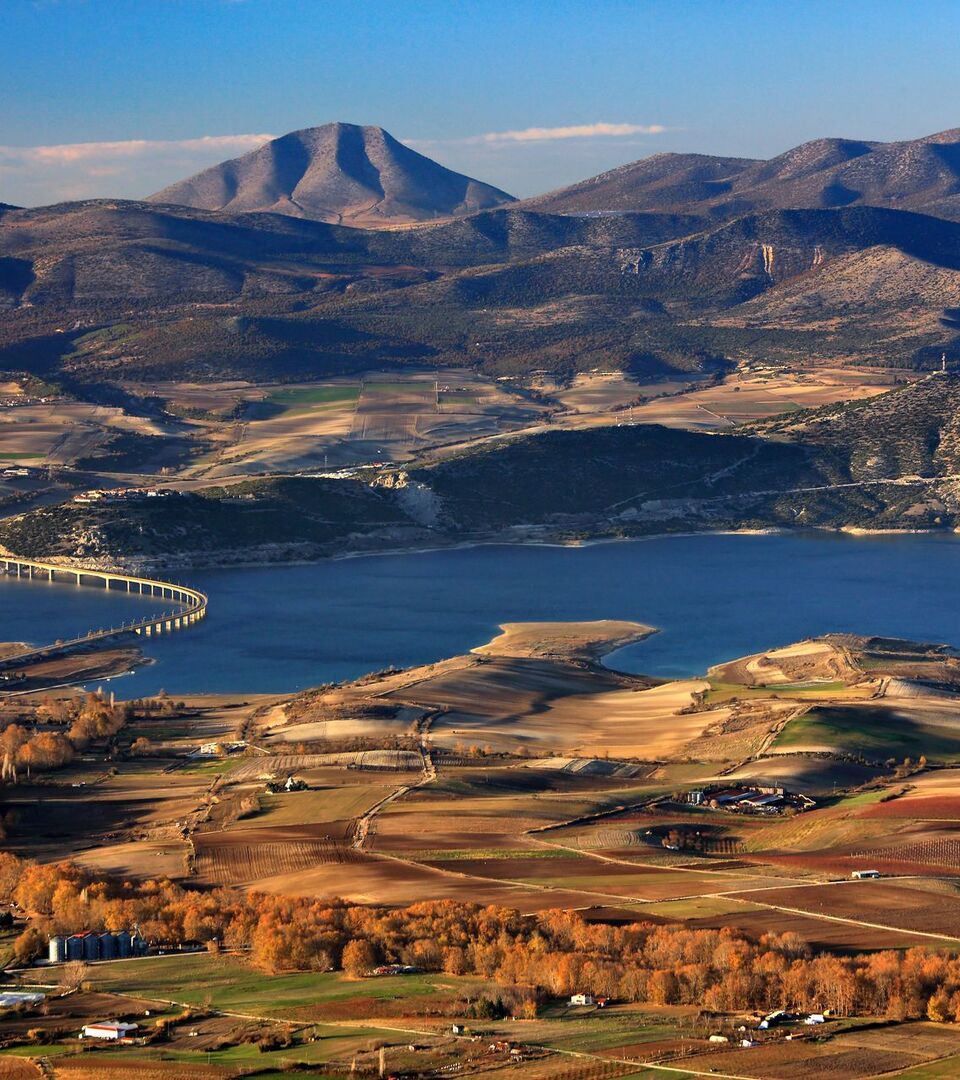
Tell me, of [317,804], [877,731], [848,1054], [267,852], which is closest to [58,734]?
[317,804]

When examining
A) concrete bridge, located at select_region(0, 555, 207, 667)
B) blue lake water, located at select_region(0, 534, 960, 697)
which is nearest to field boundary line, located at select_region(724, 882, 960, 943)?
blue lake water, located at select_region(0, 534, 960, 697)

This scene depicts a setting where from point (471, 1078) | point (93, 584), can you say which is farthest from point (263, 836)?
point (93, 584)

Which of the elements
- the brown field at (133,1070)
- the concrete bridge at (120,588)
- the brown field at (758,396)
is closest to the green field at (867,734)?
the brown field at (133,1070)

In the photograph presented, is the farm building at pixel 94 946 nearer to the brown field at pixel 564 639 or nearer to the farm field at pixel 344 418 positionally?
the brown field at pixel 564 639

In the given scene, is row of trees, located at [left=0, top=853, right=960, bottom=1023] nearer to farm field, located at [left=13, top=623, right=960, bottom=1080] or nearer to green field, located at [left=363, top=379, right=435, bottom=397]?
farm field, located at [left=13, top=623, right=960, bottom=1080]

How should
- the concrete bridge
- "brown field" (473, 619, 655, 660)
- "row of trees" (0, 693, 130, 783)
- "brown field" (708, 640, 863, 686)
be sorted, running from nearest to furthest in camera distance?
"row of trees" (0, 693, 130, 783), "brown field" (708, 640, 863, 686), "brown field" (473, 619, 655, 660), the concrete bridge

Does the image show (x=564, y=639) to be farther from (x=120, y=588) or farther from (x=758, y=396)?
(x=758, y=396)
